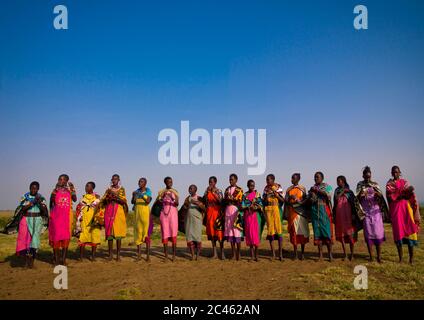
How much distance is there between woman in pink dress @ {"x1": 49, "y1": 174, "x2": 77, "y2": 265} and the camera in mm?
10133

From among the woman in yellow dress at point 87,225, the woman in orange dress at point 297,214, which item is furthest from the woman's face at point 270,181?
the woman in yellow dress at point 87,225

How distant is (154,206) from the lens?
1147 cm

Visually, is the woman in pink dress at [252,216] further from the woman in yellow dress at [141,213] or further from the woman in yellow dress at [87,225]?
the woman in yellow dress at [87,225]

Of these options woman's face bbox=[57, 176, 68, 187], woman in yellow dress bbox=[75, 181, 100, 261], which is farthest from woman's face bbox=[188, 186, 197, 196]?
woman's face bbox=[57, 176, 68, 187]

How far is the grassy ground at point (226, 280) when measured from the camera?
711 centimetres

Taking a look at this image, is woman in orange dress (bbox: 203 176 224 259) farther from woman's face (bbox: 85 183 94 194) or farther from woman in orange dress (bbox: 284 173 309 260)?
woman's face (bbox: 85 183 94 194)

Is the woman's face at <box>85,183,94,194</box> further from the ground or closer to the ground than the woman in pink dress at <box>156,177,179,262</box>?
further from the ground

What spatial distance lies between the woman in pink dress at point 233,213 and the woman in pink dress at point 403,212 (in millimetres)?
4829

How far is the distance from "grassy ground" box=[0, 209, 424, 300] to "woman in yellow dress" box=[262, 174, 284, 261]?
845mm

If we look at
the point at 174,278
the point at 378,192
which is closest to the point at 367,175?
the point at 378,192

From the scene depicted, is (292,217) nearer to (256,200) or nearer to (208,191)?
(256,200)

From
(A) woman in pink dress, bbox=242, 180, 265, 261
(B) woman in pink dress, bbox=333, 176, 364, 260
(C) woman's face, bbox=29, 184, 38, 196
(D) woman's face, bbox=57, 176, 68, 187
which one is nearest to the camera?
(C) woman's face, bbox=29, 184, 38, 196
